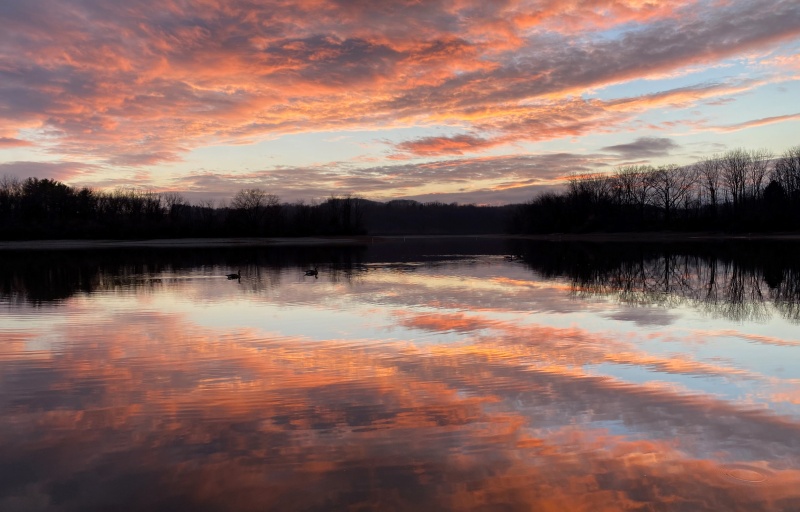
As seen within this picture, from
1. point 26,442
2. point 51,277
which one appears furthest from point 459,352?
point 51,277

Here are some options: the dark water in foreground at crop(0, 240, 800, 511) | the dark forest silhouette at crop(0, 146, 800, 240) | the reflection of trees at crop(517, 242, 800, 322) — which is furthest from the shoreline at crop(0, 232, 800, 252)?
the dark water in foreground at crop(0, 240, 800, 511)

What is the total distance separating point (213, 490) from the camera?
16.1ft

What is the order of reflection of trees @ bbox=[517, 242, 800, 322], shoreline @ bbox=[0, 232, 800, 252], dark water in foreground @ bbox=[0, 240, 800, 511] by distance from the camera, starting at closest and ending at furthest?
dark water in foreground @ bbox=[0, 240, 800, 511] → reflection of trees @ bbox=[517, 242, 800, 322] → shoreline @ bbox=[0, 232, 800, 252]

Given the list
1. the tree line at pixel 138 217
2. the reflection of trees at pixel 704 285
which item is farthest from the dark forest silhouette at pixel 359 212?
the reflection of trees at pixel 704 285

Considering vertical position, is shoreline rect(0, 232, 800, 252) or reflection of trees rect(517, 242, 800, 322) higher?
shoreline rect(0, 232, 800, 252)

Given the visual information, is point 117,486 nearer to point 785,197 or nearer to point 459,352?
point 459,352

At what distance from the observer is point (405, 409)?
6953 millimetres

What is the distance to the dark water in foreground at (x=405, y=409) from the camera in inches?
192

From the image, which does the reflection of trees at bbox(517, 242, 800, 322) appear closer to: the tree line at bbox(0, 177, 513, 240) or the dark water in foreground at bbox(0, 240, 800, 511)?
the dark water in foreground at bbox(0, 240, 800, 511)

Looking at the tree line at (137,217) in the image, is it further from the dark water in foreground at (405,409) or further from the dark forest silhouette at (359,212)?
the dark water in foreground at (405,409)

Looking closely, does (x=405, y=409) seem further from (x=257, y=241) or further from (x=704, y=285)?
(x=257, y=241)

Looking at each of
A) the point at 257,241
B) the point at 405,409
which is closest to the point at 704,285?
the point at 405,409

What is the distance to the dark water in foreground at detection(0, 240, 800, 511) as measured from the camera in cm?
487

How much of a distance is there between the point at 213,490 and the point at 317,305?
11710 millimetres
